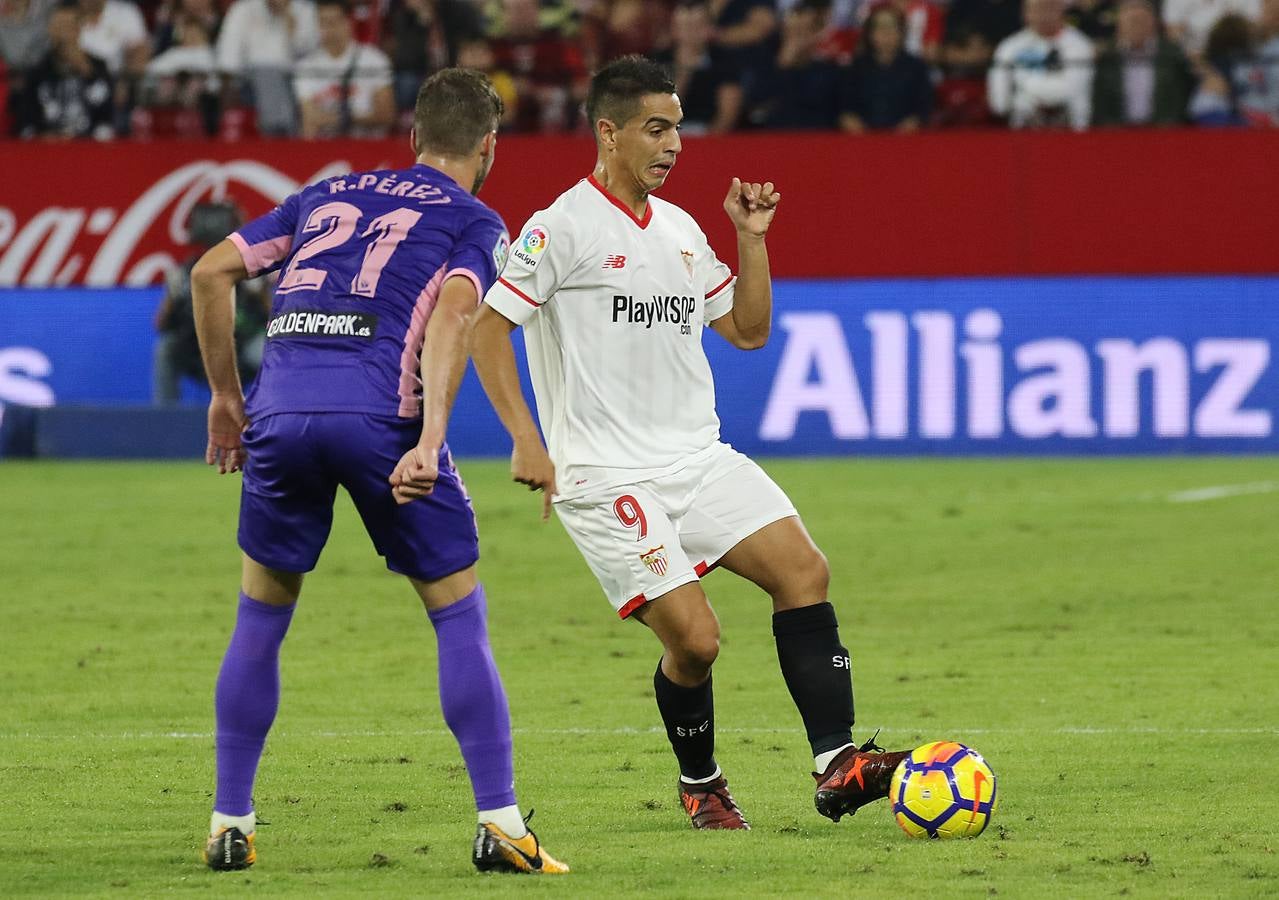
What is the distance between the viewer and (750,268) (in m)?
6.23

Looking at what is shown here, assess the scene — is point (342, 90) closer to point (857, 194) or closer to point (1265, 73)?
point (857, 194)

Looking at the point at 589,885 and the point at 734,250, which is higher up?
the point at 734,250

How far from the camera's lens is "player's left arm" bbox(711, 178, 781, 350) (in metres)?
6.10

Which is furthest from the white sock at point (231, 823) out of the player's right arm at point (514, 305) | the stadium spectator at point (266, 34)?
the stadium spectator at point (266, 34)

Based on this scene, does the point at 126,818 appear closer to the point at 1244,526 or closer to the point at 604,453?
the point at 604,453

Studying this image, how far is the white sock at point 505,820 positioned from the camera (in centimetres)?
524

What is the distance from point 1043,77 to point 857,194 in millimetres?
1752

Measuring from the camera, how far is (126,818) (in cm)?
606

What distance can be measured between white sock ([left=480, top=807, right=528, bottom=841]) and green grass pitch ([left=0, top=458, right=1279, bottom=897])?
132mm

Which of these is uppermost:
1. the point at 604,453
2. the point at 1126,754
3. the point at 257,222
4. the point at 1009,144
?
the point at 1009,144

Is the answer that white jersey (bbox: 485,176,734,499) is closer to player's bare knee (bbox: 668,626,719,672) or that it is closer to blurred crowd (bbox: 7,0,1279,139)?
player's bare knee (bbox: 668,626,719,672)

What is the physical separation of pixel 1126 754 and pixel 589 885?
2.52 m

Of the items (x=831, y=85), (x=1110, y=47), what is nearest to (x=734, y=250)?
(x=831, y=85)

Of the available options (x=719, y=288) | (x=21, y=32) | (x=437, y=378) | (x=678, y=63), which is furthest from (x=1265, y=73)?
(x=437, y=378)
